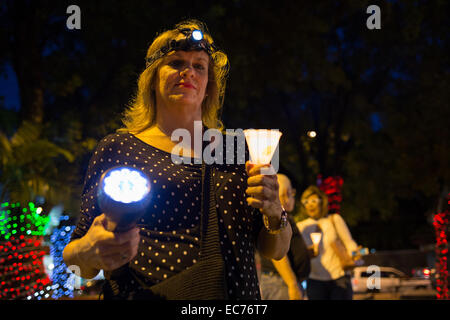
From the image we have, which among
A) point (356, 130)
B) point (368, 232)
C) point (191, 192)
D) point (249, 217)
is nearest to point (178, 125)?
point (191, 192)

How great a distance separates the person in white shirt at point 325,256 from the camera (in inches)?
251

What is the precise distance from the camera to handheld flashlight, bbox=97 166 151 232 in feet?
4.76

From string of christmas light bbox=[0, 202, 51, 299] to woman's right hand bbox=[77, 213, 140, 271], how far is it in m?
6.75

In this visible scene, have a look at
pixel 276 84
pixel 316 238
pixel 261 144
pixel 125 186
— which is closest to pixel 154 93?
pixel 261 144

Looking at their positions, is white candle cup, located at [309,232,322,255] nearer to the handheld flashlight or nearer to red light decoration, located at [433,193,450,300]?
red light decoration, located at [433,193,450,300]

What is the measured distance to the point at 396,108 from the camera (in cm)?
1978

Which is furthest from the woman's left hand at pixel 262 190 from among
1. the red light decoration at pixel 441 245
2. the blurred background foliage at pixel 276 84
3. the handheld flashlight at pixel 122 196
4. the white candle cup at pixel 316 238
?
the red light decoration at pixel 441 245

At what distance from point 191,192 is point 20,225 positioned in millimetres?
7234

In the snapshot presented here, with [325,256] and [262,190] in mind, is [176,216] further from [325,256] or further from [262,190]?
[325,256]

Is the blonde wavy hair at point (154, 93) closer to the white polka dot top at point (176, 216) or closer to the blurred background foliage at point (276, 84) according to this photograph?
the white polka dot top at point (176, 216)

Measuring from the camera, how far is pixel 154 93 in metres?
2.42

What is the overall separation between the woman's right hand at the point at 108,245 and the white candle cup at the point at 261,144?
0.67m

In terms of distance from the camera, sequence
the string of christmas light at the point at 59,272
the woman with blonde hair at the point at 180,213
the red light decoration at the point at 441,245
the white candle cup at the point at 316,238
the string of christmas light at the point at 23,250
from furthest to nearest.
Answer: the red light decoration at the point at 441,245, the string of christmas light at the point at 59,272, the string of christmas light at the point at 23,250, the white candle cup at the point at 316,238, the woman with blonde hair at the point at 180,213

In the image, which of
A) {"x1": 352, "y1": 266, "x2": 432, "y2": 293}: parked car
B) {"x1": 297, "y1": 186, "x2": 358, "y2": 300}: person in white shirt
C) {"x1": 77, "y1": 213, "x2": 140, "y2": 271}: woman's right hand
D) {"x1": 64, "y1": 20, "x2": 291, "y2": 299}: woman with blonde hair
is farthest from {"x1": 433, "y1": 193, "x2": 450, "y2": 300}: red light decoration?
{"x1": 352, "y1": 266, "x2": 432, "y2": 293}: parked car
